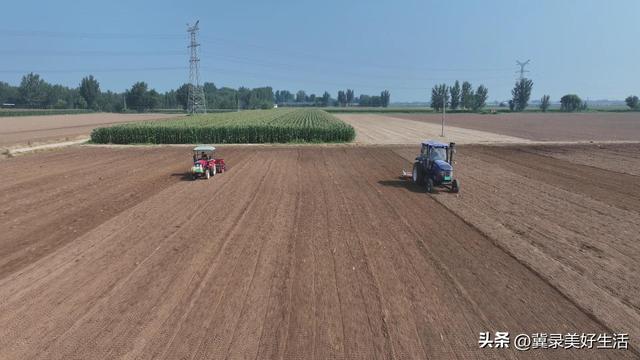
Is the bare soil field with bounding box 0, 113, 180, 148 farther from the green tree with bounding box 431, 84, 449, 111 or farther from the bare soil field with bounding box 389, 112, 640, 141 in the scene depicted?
the green tree with bounding box 431, 84, 449, 111

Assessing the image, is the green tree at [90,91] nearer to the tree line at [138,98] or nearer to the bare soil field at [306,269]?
the tree line at [138,98]

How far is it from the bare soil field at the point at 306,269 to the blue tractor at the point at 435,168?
66 cm

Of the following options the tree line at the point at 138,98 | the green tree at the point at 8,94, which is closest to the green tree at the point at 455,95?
the tree line at the point at 138,98

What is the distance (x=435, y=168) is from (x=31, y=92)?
184 meters

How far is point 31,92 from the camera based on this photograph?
513 feet

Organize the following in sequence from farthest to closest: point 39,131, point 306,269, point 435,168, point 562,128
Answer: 1. point 562,128
2. point 39,131
3. point 435,168
4. point 306,269

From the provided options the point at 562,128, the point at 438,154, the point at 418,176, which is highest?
the point at 562,128

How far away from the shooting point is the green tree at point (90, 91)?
16075cm

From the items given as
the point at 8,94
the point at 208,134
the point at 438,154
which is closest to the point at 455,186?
the point at 438,154

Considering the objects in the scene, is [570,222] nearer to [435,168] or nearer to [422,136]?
[435,168]

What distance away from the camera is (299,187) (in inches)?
713

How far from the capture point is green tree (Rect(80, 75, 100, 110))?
161 metres

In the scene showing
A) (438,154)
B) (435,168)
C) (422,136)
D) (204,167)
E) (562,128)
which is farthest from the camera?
(562,128)

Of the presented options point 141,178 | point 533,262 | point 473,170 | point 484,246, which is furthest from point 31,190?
point 473,170
